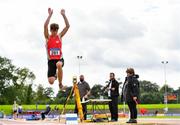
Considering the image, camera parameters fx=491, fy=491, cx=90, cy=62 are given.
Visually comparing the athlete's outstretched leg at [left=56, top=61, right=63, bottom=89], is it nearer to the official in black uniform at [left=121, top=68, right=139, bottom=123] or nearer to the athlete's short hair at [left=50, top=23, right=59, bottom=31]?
the athlete's short hair at [left=50, top=23, right=59, bottom=31]

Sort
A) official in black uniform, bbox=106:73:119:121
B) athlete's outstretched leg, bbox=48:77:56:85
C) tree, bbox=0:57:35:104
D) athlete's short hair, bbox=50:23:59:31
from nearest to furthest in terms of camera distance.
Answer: athlete's short hair, bbox=50:23:59:31 < athlete's outstretched leg, bbox=48:77:56:85 < official in black uniform, bbox=106:73:119:121 < tree, bbox=0:57:35:104

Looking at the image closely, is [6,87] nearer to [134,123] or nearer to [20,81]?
[20,81]

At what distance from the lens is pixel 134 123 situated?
16.2 m

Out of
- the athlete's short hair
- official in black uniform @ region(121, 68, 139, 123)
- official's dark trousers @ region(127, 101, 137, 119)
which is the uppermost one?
the athlete's short hair

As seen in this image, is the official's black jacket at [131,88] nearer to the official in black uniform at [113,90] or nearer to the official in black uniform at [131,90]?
the official in black uniform at [131,90]

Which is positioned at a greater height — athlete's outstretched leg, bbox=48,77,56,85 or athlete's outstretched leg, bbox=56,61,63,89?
athlete's outstretched leg, bbox=56,61,63,89

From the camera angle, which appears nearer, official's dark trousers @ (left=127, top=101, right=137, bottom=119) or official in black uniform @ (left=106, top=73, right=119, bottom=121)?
official's dark trousers @ (left=127, top=101, right=137, bottom=119)

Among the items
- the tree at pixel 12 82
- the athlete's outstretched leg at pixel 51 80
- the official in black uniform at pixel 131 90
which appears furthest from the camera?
the tree at pixel 12 82

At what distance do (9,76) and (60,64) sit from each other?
126 m

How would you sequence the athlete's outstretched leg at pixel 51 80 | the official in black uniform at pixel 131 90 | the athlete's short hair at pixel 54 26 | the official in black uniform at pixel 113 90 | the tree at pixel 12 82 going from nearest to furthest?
the athlete's short hair at pixel 54 26 → the athlete's outstretched leg at pixel 51 80 → the official in black uniform at pixel 131 90 → the official in black uniform at pixel 113 90 → the tree at pixel 12 82

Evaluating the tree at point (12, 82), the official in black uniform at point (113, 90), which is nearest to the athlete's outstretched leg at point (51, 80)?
the official in black uniform at point (113, 90)

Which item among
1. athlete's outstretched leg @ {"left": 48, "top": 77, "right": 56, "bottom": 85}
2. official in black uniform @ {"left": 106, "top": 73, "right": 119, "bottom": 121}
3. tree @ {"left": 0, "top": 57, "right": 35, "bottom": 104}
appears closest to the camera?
athlete's outstretched leg @ {"left": 48, "top": 77, "right": 56, "bottom": 85}

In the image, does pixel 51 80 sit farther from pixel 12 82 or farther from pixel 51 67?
pixel 12 82

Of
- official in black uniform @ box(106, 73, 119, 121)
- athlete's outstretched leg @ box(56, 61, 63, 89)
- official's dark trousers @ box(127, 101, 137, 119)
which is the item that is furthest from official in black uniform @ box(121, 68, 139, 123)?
athlete's outstretched leg @ box(56, 61, 63, 89)
